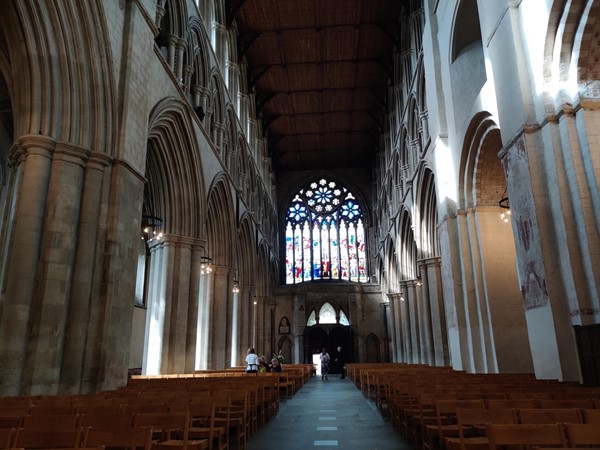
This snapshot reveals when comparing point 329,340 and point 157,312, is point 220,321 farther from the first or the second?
point 329,340

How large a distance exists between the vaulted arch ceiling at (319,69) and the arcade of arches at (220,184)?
0.61 metres

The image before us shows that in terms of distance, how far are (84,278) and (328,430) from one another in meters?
4.71

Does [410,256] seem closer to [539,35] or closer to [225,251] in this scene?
[225,251]

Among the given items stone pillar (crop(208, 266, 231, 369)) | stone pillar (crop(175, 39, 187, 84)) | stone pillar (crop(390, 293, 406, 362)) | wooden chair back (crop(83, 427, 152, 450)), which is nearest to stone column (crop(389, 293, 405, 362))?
stone pillar (crop(390, 293, 406, 362))

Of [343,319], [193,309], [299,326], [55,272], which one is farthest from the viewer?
[343,319]

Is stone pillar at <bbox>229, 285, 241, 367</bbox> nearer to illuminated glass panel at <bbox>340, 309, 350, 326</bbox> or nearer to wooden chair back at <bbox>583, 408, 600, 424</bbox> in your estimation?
illuminated glass panel at <bbox>340, 309, 350, 326</bbox>

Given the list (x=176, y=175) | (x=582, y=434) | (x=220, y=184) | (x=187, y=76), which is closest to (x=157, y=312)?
(x=176, y=175)

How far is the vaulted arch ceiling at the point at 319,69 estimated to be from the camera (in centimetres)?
1908

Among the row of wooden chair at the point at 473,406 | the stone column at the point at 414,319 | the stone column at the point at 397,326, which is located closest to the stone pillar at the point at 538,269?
the row of wooden chair at the point at 473,406

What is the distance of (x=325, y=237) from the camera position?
103 ft

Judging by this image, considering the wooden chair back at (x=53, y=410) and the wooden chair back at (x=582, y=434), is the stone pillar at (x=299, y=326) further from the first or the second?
the wooden chair back at (x=582, y=434)

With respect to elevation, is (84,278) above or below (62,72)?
below

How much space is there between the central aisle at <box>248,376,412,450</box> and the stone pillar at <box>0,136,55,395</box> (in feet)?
12.3

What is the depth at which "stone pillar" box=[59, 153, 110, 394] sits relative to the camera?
7.25 meters
